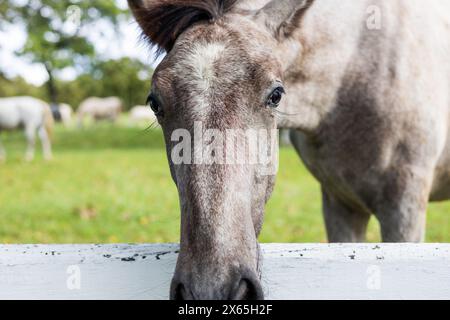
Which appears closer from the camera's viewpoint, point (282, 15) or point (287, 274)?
point (287, 274)

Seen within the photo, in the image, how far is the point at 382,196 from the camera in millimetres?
2729

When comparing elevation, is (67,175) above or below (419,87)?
below

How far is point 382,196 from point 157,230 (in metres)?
4.00

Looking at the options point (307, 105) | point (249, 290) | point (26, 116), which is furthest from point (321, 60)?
point (26, 116)

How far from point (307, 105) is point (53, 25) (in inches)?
628

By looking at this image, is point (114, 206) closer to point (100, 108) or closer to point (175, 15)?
point (175, 15)

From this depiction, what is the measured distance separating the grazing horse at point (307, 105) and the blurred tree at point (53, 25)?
10459 millimetres

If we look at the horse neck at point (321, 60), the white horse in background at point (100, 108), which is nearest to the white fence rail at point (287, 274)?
the horse neck at point (321, 60)

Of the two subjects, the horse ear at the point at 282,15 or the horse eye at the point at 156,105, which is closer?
the horse eye at the point at 156,105

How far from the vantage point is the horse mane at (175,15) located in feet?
6.82

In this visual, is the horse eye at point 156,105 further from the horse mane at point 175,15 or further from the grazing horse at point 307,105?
the horse mane at point 175,15

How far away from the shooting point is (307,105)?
2.74 meters
